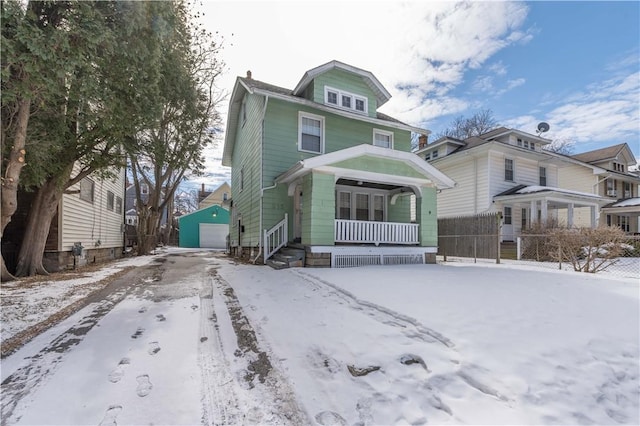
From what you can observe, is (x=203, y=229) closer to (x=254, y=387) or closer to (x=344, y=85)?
(x=344, y=85)

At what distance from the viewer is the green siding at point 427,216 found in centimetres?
1038

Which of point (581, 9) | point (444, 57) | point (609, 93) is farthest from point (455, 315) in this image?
point (609, 93)

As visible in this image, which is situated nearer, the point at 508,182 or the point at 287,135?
the point at 287,135

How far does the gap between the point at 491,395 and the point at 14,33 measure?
8.39 metres

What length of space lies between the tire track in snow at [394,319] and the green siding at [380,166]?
433cm

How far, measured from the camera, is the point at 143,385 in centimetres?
253

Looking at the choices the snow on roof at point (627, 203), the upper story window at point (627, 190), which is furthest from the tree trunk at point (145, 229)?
the upper story window at point (627, 190)

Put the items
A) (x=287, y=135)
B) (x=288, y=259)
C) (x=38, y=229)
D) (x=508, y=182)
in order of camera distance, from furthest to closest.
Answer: (x=508, y=182), (x=287, y=135), (x=288, y=259), (x=38, y=229)

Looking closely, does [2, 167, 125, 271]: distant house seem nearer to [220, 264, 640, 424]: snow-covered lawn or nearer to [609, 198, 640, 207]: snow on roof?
[220, 264, 640, 424]: snow-covered lawn

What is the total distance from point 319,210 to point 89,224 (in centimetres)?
991

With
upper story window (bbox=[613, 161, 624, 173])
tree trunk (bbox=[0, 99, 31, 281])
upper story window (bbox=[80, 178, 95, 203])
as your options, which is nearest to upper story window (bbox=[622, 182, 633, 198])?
upper story window (bbox=[613, 161, 624, 173])

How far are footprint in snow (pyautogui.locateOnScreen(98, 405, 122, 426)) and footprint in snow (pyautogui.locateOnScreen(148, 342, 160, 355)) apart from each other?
36.6 inches

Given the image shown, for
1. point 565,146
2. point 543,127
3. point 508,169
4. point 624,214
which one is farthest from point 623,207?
point 565,146

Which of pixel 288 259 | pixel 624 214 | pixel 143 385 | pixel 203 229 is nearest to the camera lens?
pixel 143 385
